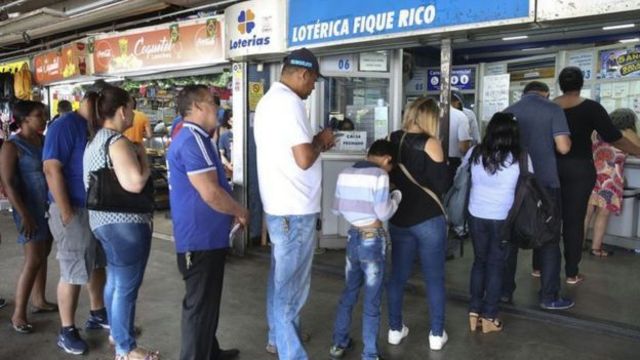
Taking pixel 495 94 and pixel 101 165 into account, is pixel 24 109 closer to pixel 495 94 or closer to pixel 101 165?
pixel 101 165

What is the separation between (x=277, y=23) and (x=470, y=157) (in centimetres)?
249

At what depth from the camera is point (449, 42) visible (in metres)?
4.21

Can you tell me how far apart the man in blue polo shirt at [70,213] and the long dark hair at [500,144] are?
249cm

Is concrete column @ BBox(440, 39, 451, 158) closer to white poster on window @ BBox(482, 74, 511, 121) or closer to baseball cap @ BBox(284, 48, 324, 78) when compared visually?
baseball cap @ BBox(284, 48, 324, 78)

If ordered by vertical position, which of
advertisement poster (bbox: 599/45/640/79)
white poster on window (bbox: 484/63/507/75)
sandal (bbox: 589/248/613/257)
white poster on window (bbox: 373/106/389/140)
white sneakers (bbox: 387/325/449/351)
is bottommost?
white sneakers (bbox: 387/325/449/351)

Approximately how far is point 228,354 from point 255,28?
3.29 meters

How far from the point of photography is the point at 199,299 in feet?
9.06

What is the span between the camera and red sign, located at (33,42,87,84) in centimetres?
850

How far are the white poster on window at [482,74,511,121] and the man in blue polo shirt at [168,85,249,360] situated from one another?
617 centimetres

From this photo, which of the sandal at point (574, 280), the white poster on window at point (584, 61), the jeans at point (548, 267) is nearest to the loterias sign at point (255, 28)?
the jeans at point (548, 267)

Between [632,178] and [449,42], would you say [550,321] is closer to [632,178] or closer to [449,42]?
[449,42]

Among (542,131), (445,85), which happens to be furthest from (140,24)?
(542,131)

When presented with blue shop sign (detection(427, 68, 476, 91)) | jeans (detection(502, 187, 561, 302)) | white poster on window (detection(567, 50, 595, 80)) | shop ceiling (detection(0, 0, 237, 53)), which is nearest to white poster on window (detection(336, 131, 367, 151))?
shop ceiling (detection(0, 0, 237, 53))

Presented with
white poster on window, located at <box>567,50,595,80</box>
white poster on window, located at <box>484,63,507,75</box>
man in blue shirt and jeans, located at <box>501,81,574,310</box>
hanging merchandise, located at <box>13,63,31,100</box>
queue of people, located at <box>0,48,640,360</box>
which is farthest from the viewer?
hanging merchandise, located at <box>13,63,31,100</box>
